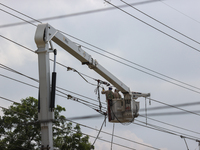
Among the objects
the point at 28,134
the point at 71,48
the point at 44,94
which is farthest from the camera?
the point at 28,134

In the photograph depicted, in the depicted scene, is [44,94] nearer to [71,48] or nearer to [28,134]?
[71,48]

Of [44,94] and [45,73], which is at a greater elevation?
[45,73]

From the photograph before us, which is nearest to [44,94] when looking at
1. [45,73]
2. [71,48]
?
[45,73]

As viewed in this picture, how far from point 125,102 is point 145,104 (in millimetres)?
1371

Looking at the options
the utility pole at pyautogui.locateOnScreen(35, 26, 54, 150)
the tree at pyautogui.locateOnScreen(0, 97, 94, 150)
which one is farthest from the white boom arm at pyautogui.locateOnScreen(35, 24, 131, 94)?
the tree at pyautogui.locateOnScreen(0, 97, 94, 150)

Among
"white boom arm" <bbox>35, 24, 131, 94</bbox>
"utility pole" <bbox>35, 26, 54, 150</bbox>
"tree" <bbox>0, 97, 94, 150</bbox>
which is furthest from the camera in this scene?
"tree" <bbox>0, 97, 94, 150</bbox>

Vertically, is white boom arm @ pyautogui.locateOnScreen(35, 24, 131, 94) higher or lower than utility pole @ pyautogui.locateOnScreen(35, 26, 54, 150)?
higher

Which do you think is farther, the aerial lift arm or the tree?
the tree

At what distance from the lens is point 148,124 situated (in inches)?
658

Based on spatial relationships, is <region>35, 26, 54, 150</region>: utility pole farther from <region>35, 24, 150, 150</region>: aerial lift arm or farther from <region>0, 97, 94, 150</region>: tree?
<region>0, 97, 94, 150</region>: tree

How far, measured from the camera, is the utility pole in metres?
10.4

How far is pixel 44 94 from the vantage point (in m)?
10.6

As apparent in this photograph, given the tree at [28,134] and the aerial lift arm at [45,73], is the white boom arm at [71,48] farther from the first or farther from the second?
the tree at [28,134]

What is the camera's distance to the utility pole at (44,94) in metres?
10.4
